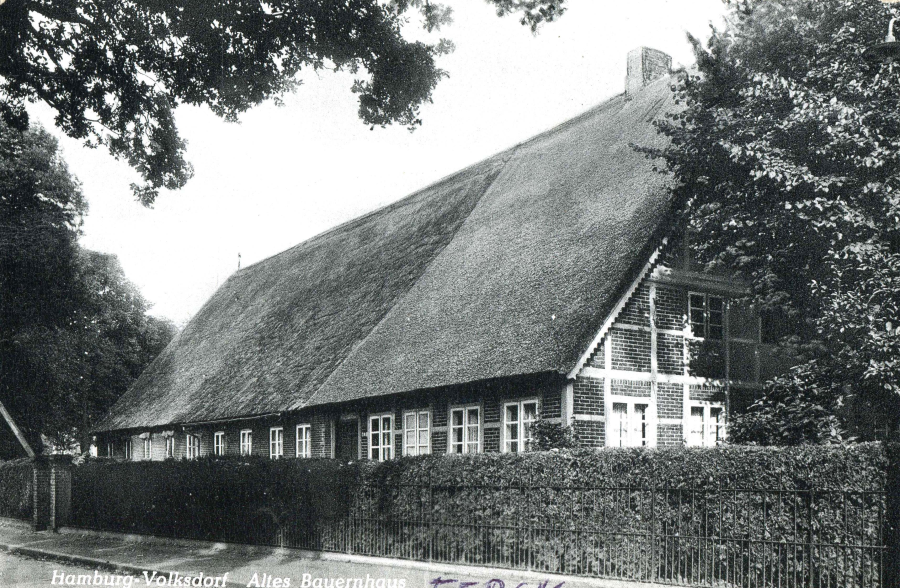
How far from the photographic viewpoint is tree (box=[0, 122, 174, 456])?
2877 centimetres

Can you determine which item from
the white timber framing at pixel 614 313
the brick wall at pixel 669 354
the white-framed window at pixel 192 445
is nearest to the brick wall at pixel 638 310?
the white timber framing at pixel 614 313

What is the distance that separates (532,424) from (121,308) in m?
33.5

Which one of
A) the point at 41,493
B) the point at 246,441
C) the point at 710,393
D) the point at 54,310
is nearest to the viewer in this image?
the point at 710,393

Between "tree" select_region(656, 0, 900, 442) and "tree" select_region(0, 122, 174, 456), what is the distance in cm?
1882

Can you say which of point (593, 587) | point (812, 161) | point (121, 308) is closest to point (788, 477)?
point (593, 587)

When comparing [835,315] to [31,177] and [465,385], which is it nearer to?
[465,385]

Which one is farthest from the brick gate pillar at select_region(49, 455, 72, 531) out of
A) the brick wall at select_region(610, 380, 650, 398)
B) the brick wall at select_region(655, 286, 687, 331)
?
the brick wall at select_region(655, 286, 687, 331)

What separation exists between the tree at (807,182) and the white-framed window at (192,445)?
1954cm

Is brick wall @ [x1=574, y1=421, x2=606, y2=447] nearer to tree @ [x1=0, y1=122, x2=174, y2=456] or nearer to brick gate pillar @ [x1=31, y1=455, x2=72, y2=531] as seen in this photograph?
brick gate pillar @ [x1=31, y1=455, x2=72, y2=531]

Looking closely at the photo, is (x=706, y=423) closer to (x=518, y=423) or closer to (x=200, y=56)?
(x=518, y=423)

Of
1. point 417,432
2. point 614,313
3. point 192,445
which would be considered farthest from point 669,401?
point 192,445

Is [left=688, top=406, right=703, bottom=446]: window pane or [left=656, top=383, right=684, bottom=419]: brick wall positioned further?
[left=688, top=406, right=703, bottom=446]: window pane

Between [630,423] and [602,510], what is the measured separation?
4946mm

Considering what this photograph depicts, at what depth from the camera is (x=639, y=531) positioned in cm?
1278
